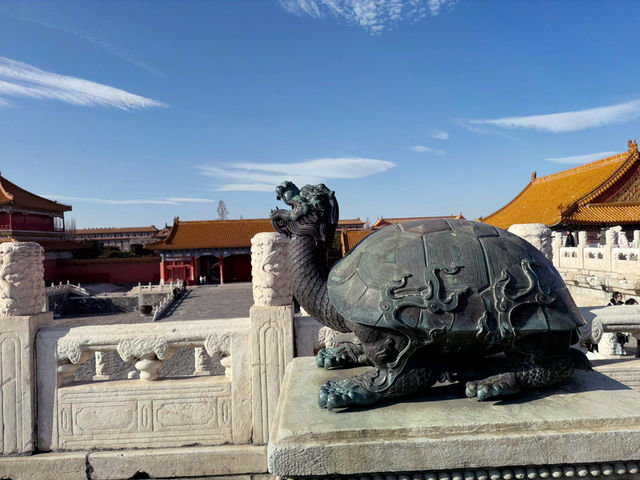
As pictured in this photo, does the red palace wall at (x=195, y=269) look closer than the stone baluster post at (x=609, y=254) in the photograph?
No

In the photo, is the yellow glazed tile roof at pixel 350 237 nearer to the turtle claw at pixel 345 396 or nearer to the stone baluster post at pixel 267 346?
the stone baluster post at pixel 267 346

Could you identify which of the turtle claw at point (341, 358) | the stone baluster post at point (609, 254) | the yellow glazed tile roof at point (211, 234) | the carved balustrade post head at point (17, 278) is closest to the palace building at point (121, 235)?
the yellow glazed tile roof at point (211, 234)

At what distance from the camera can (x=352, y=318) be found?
5.80ft

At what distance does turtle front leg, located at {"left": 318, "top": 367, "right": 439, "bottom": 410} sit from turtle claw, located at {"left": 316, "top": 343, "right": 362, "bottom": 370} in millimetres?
399

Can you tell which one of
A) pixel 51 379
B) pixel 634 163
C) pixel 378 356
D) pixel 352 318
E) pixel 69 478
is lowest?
pixel 69 478

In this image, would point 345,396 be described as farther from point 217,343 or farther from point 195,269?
point 195,269

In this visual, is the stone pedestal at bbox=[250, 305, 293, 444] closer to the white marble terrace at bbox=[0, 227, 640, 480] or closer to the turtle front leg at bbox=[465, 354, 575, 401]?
the white marble terrace at bbox=[0, 227, 640, 480]

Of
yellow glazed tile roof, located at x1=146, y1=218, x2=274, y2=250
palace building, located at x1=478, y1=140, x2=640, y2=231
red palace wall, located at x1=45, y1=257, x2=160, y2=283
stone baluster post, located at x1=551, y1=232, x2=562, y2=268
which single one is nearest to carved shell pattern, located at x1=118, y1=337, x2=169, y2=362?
stone baluster post, located at x1=551, y1=232, x2=562, y2=268

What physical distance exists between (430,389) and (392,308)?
55 centimetres

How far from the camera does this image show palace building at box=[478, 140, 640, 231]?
46.9ft

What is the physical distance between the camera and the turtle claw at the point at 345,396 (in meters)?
1.70

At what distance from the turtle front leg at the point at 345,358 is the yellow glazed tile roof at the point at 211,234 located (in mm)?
22642

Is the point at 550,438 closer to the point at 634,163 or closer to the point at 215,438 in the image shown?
the point at 215,438

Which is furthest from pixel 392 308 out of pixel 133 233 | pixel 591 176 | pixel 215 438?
pixel 133 233
